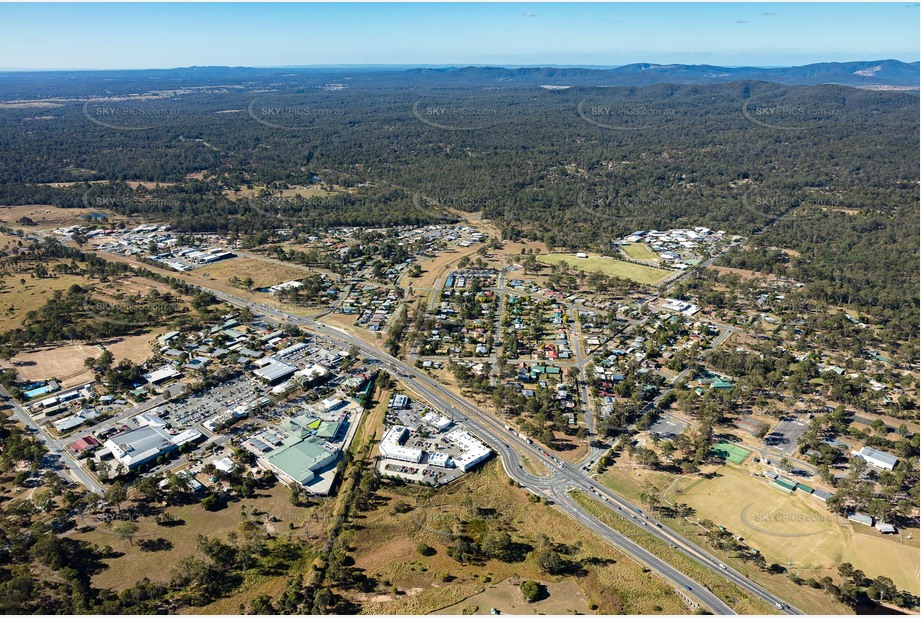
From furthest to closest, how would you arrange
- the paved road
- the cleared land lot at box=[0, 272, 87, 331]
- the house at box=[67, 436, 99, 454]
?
the cleared land lot at box=[0, 272, 87, 331] < the house at box=[67, 436, 99, 454] < the paved road

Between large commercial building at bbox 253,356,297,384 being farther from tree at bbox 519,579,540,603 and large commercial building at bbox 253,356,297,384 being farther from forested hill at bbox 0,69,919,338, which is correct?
forested hill at bbox 0,69,919,338

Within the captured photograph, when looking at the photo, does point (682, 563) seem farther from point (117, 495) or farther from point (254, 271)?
point (254, 271)

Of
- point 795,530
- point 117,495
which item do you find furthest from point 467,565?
point 117,495

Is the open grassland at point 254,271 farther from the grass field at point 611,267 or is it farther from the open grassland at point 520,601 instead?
the open grassland at point 520,601

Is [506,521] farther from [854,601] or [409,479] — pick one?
[854,601]

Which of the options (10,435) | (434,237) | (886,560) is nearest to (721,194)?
(434,237)

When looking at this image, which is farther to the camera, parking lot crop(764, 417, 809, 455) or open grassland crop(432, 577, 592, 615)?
parking lot crop(764, 417, 809, 455)

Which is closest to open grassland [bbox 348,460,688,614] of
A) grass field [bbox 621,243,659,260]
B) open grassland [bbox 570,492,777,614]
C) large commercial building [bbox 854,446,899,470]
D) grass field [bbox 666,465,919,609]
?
open grassland [bbox 570,492,777,614]
